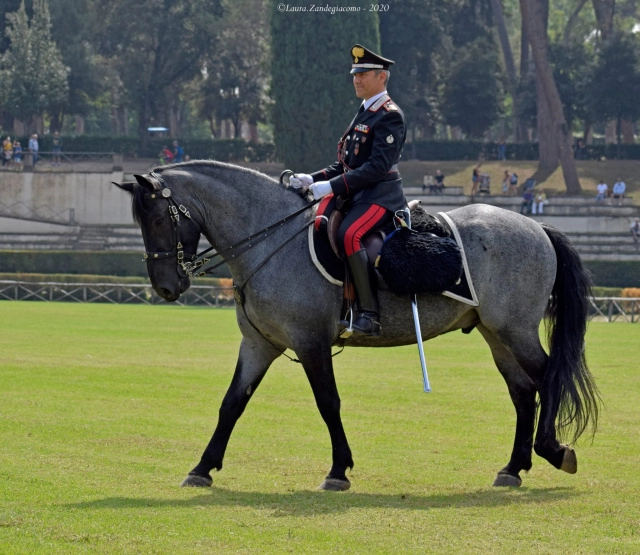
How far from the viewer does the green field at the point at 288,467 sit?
25.0 feet

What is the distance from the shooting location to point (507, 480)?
1011 cm

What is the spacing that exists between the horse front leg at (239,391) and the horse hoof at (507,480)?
77.4 inches

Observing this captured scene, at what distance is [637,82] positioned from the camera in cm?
6969

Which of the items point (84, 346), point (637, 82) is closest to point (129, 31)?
point (637, 82)

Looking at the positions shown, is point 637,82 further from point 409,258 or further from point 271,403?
point 409,258

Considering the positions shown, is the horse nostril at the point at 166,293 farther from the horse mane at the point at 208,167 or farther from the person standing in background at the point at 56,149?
the person standing in background at the point at 56,149

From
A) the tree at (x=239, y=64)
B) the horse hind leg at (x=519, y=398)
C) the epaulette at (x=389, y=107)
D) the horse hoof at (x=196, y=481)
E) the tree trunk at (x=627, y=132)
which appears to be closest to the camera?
the horse hoof at (x=196, y=481)

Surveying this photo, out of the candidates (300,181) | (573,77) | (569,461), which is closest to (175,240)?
(300,181)

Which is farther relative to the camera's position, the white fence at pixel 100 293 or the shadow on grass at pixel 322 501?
the white fence at pixel 100 293

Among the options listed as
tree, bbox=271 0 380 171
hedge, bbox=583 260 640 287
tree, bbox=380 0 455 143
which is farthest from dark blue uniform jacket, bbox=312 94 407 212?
tree, bbox=380 0 455 143

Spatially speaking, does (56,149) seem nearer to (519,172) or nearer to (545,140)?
(519,172)

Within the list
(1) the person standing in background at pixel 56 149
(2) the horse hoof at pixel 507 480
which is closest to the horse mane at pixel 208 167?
(2) the horse hoof at pixel 507 480

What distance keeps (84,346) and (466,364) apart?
6849 millimetres

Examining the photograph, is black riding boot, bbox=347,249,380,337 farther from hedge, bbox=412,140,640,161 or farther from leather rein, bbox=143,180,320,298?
hedge, bbox=412,140,640,161
